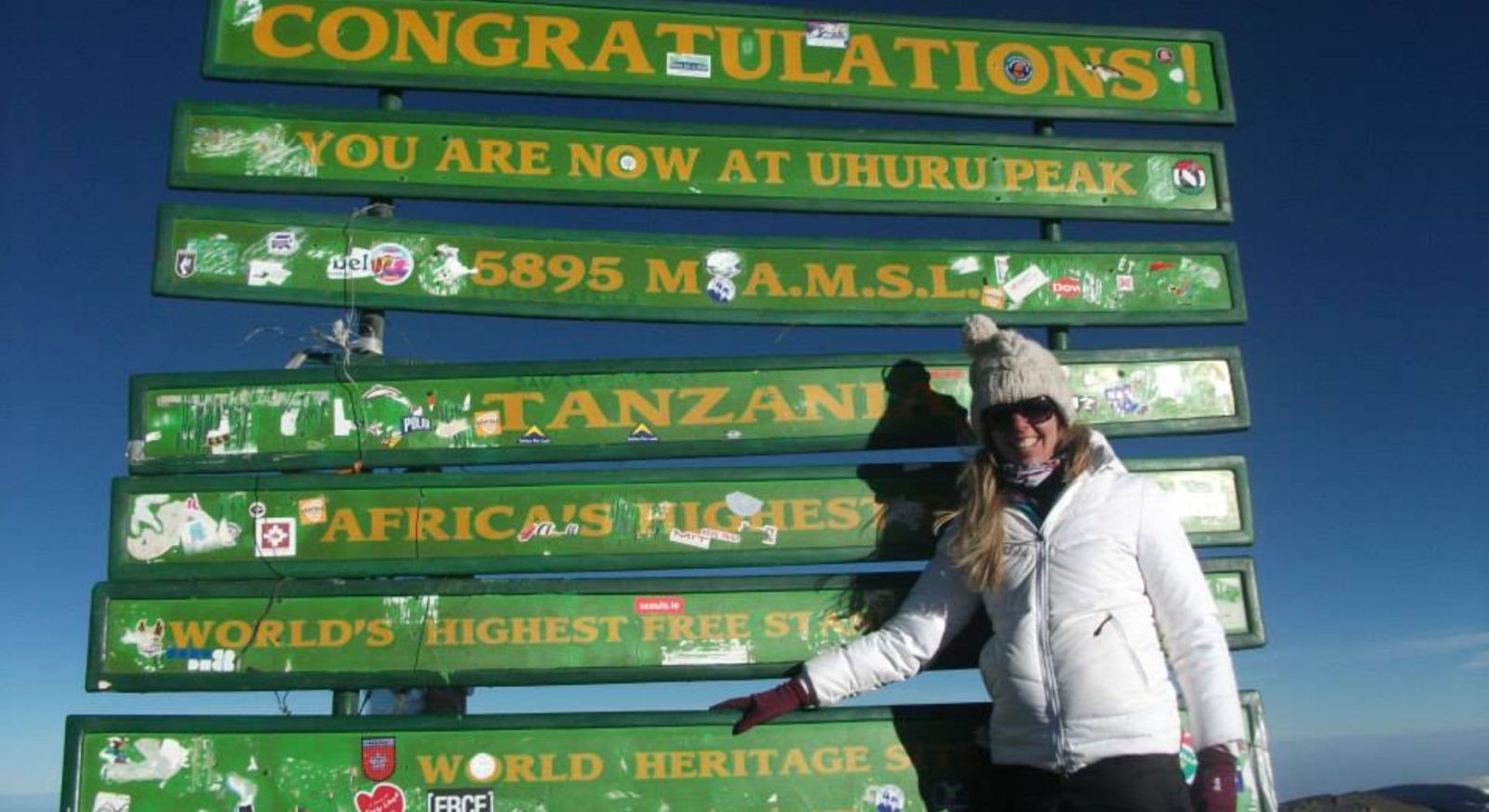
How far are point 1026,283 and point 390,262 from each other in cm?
268

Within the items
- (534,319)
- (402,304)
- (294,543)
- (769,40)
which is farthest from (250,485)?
(769,40)

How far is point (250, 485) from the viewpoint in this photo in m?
4.61

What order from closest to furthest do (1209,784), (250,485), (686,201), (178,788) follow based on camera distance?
1. (1209,784)
2. (178,788)
3. (250,485)
4. (686,201)

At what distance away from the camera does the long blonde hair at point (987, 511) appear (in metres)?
3.94

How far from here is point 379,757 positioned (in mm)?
4359

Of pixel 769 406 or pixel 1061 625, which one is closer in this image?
pixel 1061 625

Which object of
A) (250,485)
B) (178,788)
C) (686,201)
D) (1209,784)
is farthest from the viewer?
(686,201)

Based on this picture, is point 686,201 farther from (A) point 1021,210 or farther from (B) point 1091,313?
(B) point 1091,313

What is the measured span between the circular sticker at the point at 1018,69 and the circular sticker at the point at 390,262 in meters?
2.81

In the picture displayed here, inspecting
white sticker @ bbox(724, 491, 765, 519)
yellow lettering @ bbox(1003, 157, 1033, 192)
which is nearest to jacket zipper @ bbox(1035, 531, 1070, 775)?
white sticker @ bbox(724, 491, 765, 519)

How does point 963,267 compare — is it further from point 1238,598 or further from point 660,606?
point 660,606

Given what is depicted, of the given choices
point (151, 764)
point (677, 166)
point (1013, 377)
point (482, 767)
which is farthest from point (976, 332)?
point (151, 764)

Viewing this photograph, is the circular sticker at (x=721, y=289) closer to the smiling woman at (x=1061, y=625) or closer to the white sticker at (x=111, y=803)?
the smiling woman at (x=1061, y=625)

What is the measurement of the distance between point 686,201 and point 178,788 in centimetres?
302
